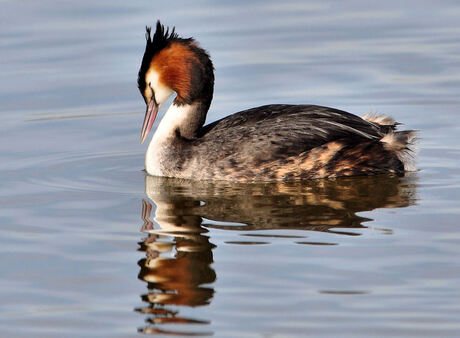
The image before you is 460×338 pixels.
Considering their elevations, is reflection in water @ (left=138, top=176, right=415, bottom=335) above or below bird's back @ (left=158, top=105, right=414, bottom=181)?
below

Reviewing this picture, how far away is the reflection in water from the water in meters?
0.02

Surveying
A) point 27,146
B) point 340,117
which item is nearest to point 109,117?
point 27,146

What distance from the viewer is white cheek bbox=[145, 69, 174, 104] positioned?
31.9 ft

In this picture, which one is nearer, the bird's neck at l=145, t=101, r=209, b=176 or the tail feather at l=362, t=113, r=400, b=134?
the bird's neck at l=145, t=101, r=209, b=176

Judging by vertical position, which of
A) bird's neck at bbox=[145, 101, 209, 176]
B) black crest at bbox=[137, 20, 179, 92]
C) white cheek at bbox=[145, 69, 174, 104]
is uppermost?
black crest at bbox=[137, 20, 179, 92]

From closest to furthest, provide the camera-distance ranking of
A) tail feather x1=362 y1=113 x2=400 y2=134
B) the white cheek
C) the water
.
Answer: the water
the white cheek
tail feather x1=362 y1=113 x2=400 y2=134

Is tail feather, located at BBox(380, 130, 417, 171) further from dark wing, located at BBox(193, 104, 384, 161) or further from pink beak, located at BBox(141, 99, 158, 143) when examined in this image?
pink beak, located at BBox(141, 99, 158, 143)

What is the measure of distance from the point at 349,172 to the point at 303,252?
7.61ft

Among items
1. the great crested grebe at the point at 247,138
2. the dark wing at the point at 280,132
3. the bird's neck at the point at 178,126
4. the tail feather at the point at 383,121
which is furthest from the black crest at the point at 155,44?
the tail feather at the point at 383,121

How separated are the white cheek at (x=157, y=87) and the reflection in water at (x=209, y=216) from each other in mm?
771

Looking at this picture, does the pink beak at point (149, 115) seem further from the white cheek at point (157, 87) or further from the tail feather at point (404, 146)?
the tail feather at point (404, 146)

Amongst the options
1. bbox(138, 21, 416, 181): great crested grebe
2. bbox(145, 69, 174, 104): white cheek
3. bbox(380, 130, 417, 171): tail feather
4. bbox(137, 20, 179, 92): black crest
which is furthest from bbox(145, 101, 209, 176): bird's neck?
bbox(380, 130, 417, 171): tail feather

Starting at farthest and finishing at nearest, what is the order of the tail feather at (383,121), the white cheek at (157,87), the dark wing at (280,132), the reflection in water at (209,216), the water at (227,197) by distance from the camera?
the tail feather at (383,121), the white cheek at (157,87), the dark wing at (280,132), the reflection in water at (209,216), the water at (227,197)

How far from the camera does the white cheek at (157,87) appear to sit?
9720mm
